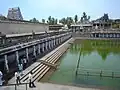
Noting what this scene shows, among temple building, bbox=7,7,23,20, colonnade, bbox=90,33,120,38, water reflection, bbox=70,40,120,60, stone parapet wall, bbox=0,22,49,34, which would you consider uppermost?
temple building, bbox=7,7,23,20

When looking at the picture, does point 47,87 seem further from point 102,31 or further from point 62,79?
point 102,31

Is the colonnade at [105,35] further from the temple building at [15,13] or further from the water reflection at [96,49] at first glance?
the temple building at [15,13]

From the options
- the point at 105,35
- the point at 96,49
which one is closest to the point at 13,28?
the point at 96,49

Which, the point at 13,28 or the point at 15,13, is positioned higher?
the point at 15,13

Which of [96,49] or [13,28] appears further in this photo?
[96,49]

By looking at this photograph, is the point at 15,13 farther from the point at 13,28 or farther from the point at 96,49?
the point at 13,28

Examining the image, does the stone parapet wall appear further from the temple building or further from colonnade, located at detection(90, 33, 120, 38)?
the temple building

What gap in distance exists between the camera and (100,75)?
80.5ft

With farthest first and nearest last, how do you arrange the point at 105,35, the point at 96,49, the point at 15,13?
1. the point at 15,13
2. the point at 105,35
3. the point at 96,49

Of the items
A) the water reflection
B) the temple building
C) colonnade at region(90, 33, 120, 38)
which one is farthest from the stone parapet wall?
the temple building

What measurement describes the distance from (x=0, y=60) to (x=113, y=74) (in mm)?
14635

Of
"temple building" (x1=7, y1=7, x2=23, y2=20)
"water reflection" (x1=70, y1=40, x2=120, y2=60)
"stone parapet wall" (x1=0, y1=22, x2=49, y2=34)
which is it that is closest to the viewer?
"stone parapet wall" (x1=0, y1=22, x2=49, y2=34)

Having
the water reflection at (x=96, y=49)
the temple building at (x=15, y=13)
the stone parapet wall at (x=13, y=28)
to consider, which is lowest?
the water reflection at (x=96, y=49)

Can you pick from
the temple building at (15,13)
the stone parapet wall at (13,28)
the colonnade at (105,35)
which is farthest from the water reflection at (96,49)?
the temple building at (15,13)
